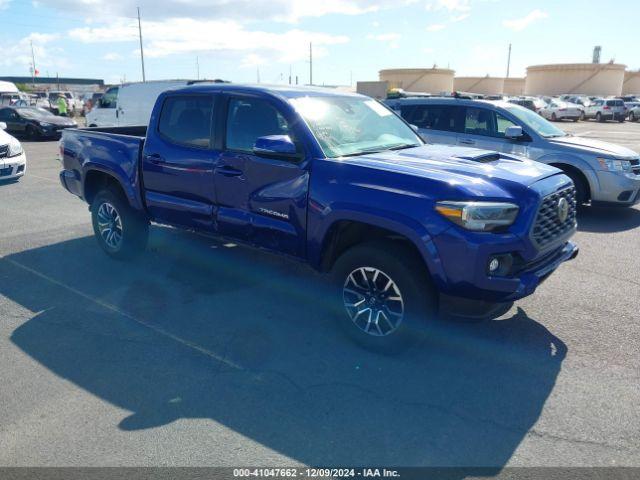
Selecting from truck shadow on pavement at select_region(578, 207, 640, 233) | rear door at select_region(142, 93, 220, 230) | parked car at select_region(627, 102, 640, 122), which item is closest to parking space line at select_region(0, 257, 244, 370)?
rear door at select_region(142, 93, 220, 230)

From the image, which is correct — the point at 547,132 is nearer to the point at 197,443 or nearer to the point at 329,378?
the point at 329,378

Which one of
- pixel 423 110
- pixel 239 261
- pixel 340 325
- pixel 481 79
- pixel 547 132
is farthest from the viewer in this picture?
pixel 481 79

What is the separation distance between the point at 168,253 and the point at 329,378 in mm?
3439

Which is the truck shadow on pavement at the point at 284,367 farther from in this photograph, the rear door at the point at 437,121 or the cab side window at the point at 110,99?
the cab side window at the point at 110,99

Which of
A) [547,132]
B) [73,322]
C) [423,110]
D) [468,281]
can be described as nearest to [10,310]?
[73,322]

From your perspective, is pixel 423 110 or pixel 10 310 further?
pixel 423 110

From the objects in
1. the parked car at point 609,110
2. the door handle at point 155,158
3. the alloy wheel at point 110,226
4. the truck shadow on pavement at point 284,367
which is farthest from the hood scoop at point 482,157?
the parked car at point 609,110

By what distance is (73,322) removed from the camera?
4441 millimetres

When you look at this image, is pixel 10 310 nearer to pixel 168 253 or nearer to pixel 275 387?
pixel 168 253

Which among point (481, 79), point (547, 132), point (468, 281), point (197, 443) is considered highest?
point (481, 79)

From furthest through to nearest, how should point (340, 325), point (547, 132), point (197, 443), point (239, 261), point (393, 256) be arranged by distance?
point (547, 132)
point (239, 261)
point (340, 325)
point (393, 256)
point (197, 443)

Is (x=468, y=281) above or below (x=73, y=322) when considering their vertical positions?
above

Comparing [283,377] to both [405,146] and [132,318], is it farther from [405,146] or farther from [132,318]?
[405,146]

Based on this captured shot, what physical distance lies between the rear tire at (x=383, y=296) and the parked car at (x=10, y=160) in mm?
→ 9090
